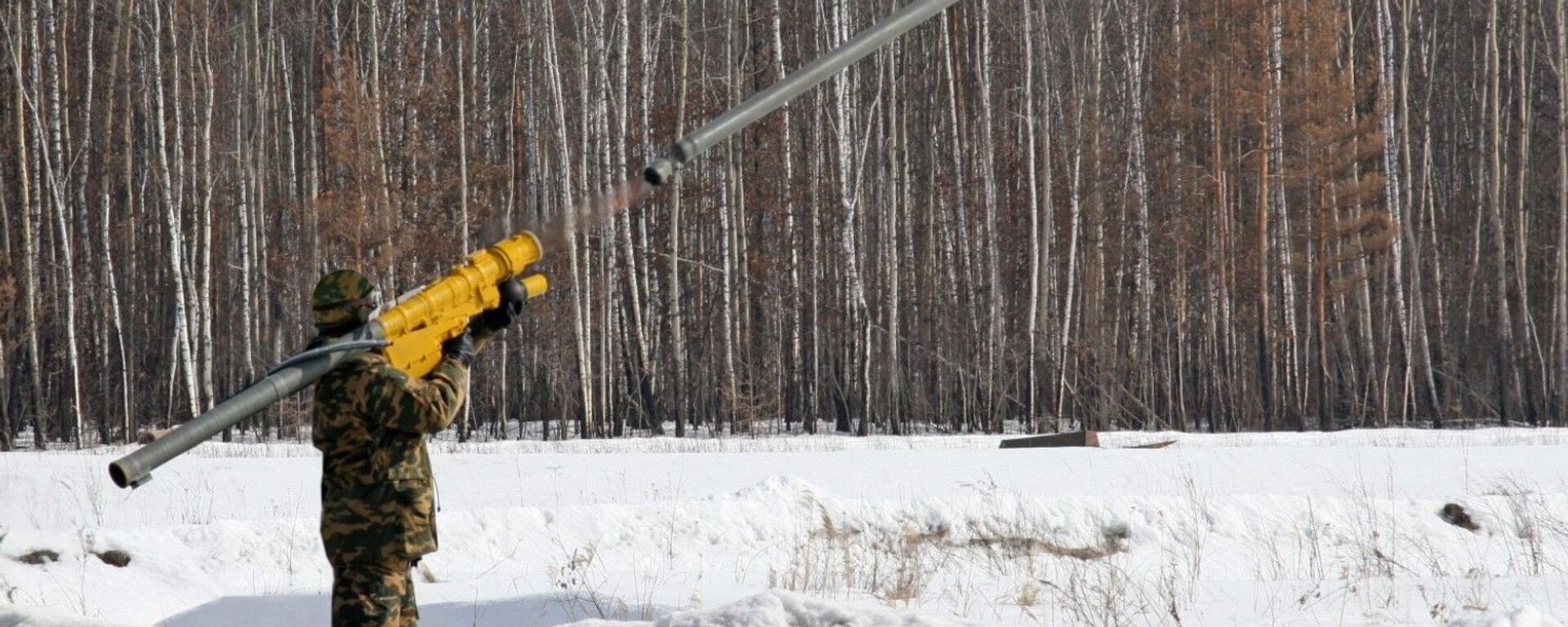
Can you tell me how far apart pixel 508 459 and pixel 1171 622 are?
8289mm

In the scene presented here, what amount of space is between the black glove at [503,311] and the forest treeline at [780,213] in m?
19.0

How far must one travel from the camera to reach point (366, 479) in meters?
5.14

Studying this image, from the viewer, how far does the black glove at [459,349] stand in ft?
16.3

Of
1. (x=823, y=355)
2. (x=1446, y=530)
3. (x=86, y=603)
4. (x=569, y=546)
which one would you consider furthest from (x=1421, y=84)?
(x=86, y=603)

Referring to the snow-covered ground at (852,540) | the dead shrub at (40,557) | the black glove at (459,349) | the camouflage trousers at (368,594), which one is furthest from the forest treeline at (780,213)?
the black glove at (459,349)

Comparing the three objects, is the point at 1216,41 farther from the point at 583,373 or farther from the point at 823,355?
the point at 583,373

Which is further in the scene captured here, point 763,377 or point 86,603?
point 763,377

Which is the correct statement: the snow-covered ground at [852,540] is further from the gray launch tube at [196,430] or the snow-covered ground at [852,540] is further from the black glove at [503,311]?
the gray launch tube at [196,430]

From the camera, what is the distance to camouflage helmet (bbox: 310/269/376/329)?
4.93 m

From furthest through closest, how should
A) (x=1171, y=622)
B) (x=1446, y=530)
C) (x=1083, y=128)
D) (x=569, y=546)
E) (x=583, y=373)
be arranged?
(x=1083, y=128)
(x=583, y=373)
(x=1446, y=530)
(x=569, y=546)
(x=1171, y=622)

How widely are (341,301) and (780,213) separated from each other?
2306 centimetres

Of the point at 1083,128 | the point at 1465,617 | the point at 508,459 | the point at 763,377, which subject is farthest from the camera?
the point at 1083,128

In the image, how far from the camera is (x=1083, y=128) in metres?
31.9

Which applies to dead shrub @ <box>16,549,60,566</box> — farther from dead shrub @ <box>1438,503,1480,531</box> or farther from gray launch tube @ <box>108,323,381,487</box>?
dead shrub @ <box>1438,503,1480,531</box>
